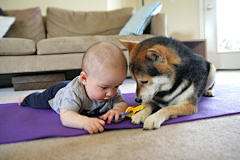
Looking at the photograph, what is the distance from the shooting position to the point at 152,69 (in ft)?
3.21

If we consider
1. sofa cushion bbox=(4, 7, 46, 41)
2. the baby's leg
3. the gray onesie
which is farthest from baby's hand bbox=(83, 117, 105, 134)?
sofa cushion bbox=(4, 7, 46, 41)

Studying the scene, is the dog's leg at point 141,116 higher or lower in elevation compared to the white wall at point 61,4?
lower

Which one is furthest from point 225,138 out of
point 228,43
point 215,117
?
point 228,43

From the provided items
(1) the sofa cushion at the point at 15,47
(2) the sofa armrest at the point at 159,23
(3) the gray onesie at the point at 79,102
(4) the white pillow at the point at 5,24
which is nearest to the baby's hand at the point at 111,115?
(3) the gray onesie at the point at 79,102

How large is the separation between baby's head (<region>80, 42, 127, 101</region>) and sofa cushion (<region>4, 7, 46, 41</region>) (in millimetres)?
2667

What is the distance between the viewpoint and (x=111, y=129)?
2.78 feet

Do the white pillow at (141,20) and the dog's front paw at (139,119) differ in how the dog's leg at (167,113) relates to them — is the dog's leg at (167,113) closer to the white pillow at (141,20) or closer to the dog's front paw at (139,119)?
the dog's front paw at (139,119)

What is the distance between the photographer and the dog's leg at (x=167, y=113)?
833 mm

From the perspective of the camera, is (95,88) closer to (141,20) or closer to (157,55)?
(157,55)

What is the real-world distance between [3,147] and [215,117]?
3.10ft

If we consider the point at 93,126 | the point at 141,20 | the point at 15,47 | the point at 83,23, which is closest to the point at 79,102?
the point at 93,126

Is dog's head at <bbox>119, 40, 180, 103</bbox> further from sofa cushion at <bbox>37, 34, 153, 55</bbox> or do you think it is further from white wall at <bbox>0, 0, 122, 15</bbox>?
white wall at <bbox>0, 0, 122, 15</bbox>

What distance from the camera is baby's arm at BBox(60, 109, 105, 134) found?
82 cm

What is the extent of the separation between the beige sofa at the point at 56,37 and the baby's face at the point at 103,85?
168cm
